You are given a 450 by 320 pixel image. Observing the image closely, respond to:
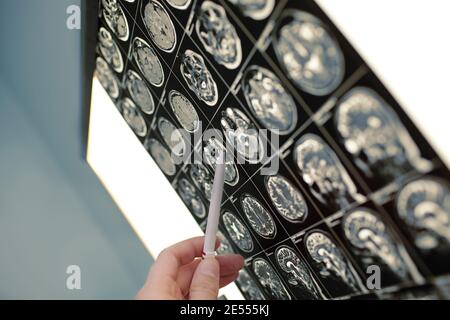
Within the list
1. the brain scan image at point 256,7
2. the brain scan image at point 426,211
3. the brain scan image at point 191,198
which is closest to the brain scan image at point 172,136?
the brain scan image at point 191,198

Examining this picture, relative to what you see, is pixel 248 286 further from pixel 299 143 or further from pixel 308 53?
pixel 308 53

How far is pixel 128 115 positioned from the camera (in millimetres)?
1562

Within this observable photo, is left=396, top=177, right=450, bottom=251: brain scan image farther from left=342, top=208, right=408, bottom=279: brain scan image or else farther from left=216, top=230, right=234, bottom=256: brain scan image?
left=216, top=230, right=234, bottom=256: brain scan image

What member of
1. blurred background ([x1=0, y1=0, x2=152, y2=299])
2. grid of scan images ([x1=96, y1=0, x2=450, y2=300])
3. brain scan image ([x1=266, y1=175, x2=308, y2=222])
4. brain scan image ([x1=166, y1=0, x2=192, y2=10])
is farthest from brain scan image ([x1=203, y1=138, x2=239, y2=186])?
blurred background ([x1=0, y1=0, x2=152, y2=299])

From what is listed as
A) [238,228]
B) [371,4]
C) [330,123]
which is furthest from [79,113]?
[371,4]

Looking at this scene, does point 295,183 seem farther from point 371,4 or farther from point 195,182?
point 195,182

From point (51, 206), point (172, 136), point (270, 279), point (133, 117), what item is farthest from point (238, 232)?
point (51, 206)

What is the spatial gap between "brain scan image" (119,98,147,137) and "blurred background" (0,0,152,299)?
26 centimetres

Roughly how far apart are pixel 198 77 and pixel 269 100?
247 millimetres

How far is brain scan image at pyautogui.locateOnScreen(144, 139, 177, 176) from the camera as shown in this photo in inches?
56.6

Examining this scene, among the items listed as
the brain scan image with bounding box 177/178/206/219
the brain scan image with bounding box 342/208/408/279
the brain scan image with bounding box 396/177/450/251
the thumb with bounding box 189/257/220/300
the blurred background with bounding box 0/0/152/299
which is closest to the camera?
the brain scan image with bounding box 396/177/450/251

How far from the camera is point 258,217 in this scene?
3.45 ft

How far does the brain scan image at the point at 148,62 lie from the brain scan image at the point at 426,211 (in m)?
0.75

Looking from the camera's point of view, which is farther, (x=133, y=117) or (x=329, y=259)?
(x=133, y=117)
